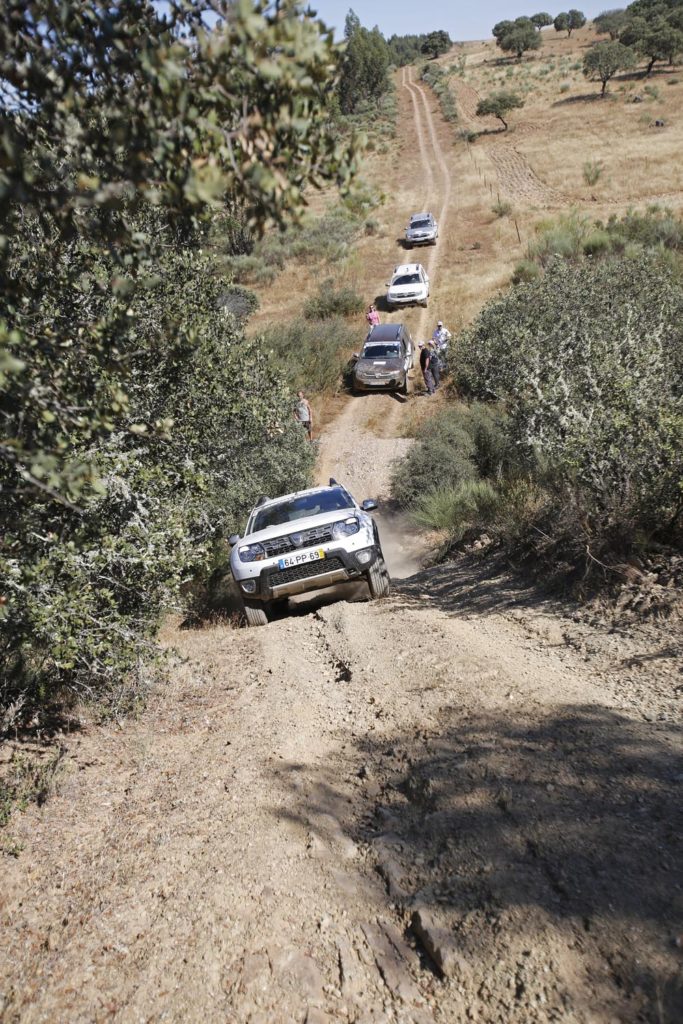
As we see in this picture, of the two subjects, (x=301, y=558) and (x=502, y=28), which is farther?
(x=502, y=28)

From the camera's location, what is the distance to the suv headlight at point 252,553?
29.0ft

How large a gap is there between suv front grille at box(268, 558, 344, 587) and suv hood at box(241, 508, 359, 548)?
17.1 inches

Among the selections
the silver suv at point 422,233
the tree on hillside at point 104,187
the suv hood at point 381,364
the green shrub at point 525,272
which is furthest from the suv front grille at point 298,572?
the silver suv at point 422,233

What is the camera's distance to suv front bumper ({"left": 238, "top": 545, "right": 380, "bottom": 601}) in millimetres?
8719

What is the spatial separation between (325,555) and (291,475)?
5.67 metres

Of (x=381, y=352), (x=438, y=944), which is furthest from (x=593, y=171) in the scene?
(x=438, y=944)

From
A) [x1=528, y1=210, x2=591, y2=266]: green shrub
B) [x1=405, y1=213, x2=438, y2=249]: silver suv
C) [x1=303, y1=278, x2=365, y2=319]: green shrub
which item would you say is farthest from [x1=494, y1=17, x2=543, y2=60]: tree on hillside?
[x1=303, y1=278, x2=365, y2=319]: green shrub

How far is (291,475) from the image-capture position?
559 inches

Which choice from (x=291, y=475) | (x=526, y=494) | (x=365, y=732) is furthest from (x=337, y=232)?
(x=365, y=732)

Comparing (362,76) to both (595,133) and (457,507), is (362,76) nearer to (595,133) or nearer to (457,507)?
(595,133)

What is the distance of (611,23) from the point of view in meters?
93.6

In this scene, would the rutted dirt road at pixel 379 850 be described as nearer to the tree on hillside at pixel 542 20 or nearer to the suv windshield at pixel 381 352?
the suv windshield at pixel 381 352

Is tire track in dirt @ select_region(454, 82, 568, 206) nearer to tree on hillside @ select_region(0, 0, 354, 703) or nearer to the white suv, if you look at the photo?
the white suv

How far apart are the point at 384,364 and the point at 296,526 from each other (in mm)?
16326
